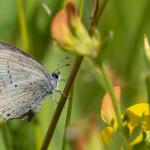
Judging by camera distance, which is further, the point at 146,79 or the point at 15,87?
the point at 15,87

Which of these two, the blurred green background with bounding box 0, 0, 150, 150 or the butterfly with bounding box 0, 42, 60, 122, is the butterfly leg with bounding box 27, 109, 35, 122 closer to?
the butterfly with bounding box 0, 42, 60, 122

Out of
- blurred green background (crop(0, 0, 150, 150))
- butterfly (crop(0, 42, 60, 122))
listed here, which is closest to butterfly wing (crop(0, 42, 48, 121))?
butterfly (crop(0, 42, 60, 122))

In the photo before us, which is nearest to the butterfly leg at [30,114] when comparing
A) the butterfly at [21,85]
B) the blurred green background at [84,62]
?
the butterfly at [21,85]

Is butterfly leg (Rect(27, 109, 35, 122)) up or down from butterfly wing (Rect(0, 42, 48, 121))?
down

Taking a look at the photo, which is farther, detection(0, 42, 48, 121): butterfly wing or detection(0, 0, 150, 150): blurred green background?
detection(0, 0, 150, 150): blurred green background

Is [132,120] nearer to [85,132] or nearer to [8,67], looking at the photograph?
[85,132]

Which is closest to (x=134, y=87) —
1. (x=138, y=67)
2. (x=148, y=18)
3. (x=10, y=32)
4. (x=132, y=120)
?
(x=138, y=67)

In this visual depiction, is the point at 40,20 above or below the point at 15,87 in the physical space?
above
